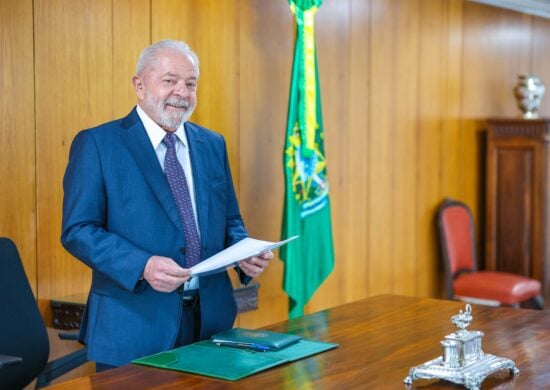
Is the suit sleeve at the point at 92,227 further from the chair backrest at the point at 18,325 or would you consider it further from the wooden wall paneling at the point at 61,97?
the wooden wall paneling at the point at 61,97

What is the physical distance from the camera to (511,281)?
6195 millimetres

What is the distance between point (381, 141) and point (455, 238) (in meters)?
1.03

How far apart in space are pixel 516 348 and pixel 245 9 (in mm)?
2780

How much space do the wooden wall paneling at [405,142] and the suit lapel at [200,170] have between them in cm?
320

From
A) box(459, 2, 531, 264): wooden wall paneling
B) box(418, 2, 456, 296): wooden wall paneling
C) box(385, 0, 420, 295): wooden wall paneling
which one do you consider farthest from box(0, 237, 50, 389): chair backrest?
box(459, 2, 531, 264): wooden wall paneling

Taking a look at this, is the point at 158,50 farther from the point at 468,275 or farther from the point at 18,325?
the point at 468,275

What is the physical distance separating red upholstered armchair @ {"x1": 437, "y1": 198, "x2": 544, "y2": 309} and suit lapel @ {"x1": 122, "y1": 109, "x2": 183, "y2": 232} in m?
3.85

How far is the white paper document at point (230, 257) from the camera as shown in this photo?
2.48m

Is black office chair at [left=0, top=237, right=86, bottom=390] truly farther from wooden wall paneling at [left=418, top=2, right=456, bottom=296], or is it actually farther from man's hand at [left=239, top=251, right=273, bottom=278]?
wooden wall paneling at [left=418, top=2, right=456, bottom=296]

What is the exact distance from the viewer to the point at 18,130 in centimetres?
369

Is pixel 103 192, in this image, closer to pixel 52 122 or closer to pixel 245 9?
pixel 52 122

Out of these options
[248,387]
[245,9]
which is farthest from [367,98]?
[248,387]

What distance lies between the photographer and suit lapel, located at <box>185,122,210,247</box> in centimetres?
286

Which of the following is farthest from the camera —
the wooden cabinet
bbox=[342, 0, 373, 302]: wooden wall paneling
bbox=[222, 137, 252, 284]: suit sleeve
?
the wooden cabinet
